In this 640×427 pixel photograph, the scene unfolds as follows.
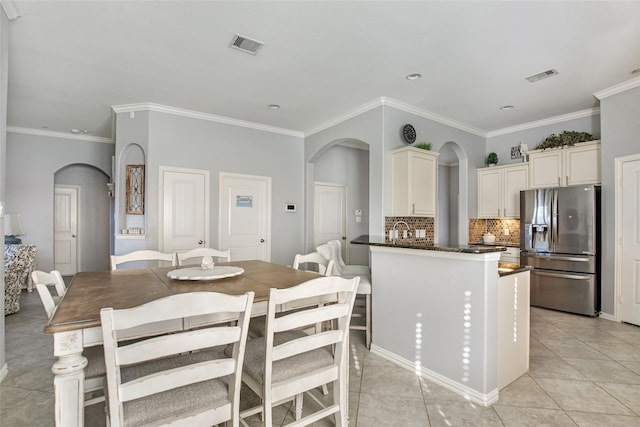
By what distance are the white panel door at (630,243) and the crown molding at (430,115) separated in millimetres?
2048

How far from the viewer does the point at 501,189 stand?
17.4ft

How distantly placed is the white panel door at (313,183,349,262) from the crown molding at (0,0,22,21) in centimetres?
456

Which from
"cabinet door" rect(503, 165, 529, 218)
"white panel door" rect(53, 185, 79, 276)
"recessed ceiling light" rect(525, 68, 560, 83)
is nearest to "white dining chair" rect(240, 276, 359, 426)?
"recessed ceiling light" rect(525, 68, 560, 83)

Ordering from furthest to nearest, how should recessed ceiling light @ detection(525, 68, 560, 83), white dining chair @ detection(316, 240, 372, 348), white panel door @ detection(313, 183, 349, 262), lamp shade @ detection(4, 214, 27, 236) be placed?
white panel door @ detection(313, 183, 349, 262), lamp shade @ detection(4, 214, 27, 236), recessed ceiling light @ detection(525, 68, 560, 83), white dining chair @ detection(316, 240, 372, 348)

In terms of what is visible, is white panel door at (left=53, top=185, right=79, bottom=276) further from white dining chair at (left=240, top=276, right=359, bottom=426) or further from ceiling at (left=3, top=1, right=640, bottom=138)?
white dining chair at (left=240, top=276, right=359, bottom=426)

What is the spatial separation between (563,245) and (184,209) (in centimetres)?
521

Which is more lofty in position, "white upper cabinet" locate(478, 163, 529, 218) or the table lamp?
"white upper cabinet" locate(478, 163, 529, 218)

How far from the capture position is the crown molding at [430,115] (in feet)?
13.6

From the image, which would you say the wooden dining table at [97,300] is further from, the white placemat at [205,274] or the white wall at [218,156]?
the white wall at [218,156]

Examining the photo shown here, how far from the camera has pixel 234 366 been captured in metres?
1.42

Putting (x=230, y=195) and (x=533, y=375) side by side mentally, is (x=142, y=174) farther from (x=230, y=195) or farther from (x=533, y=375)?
(x=533, y=375)

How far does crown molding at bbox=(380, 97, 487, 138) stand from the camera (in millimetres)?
4141

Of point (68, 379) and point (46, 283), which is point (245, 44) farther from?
point (68, 379)

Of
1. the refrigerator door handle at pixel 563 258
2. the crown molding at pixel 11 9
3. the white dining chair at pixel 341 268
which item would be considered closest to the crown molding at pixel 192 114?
the crown molding at pixel 11 9
